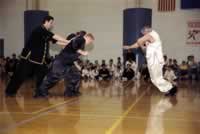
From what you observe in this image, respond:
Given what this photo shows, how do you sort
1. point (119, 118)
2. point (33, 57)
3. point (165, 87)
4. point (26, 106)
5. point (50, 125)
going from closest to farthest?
1. point (50, 125)
2. point (119, 118)
3. point (26, 106)
4. point (33, 57)
5. point (165, 87)

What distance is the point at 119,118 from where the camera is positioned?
17.6ft

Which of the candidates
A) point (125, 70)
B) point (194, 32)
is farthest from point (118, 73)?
point (194, 32)

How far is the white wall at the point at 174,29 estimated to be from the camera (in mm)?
18609

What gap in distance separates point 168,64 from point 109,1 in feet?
15.5

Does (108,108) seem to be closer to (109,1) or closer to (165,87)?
(165,87)

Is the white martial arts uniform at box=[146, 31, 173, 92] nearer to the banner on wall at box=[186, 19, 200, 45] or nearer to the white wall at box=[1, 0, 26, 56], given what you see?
the banner on wall at box=[186, 19, 200, 45]

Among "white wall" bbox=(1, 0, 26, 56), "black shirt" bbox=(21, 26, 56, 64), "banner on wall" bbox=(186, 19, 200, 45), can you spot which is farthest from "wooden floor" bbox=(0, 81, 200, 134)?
"white wall" bbox=(1, 0, 26, 56)

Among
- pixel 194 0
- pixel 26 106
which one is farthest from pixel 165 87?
pixel 194 0

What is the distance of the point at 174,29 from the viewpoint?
18.7 meters

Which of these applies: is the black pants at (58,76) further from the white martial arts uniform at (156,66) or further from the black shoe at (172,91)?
the black shoe at (172,91)

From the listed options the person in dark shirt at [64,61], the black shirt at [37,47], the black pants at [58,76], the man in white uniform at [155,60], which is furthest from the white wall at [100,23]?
the black shirt at [37,47]

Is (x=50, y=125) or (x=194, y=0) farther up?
(x=194, y=0)

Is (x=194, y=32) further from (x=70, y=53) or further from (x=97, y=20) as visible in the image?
(x=70, y=53)

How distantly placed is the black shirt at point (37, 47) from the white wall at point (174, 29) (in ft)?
37.7
